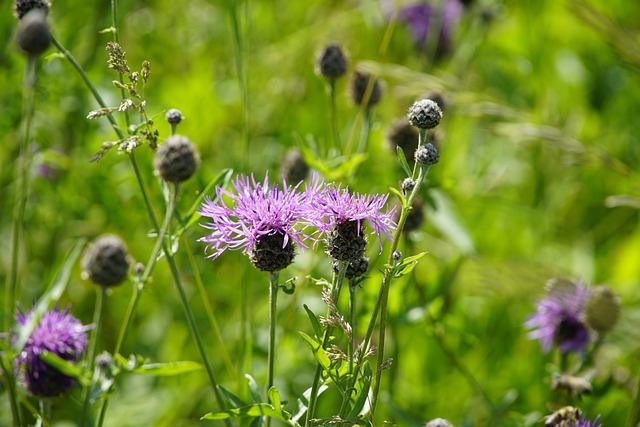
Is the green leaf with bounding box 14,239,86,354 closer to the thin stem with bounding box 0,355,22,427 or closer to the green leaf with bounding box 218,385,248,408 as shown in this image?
the thin stem with bounding box 0,355,22,427

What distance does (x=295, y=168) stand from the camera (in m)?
2.45

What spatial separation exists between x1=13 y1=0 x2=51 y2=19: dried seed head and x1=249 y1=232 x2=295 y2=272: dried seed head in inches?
26.4

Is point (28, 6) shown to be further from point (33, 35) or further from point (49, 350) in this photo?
point (49, 350)

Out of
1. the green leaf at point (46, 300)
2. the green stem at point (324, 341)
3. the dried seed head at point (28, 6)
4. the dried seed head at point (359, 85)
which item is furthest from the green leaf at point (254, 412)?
the dried seed head at point (359, 85)

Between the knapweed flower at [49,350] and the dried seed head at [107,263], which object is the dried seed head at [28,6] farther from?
the knapweed flower at [49,350]

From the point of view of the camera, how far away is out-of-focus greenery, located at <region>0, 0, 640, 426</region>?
7.67 feet

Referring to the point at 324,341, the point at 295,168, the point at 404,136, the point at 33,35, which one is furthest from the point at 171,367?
the point at 404,136

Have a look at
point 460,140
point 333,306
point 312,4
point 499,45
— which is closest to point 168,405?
point 333,306

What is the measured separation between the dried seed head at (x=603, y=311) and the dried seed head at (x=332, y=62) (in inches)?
39.2

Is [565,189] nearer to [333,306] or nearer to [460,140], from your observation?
[460,140]

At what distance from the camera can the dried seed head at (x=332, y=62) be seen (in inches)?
91.2

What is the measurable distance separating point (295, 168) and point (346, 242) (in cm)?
108

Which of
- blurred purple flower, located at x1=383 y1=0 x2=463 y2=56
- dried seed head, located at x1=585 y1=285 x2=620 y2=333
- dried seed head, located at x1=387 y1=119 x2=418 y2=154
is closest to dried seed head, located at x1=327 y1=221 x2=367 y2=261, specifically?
dried seed head, located at x1=585 y1=285 x2=620 y2=333

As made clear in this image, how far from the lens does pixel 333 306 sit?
4.25ft
